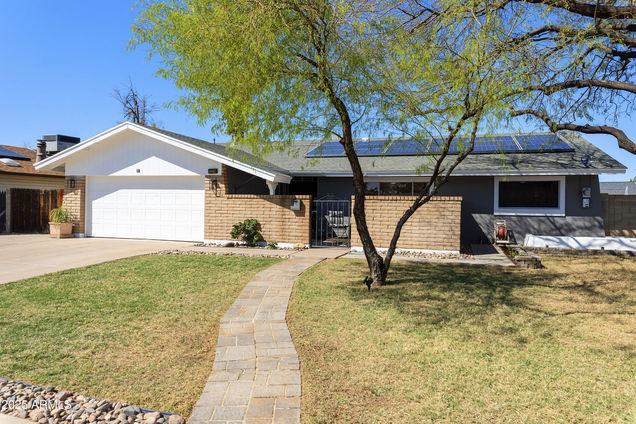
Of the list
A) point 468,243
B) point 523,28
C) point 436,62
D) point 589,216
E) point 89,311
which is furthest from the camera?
point 468,243

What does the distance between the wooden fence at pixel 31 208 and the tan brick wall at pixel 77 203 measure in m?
3.18

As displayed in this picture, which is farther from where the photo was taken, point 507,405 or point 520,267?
point 520,267

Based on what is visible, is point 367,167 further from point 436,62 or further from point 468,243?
point 436,62

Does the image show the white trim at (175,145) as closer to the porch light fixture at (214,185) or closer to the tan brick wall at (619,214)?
the porch light fixture at (214,185)

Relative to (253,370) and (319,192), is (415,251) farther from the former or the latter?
(253,370)

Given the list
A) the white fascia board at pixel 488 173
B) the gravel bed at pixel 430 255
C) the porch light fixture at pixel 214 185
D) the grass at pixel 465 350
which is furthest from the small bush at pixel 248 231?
the grass at pixel 465 350

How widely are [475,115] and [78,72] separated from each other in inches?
677

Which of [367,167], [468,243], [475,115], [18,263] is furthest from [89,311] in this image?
[468,243]

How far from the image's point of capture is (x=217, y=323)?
5.41m

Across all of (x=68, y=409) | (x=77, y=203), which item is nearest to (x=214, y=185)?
(x=77, y=203)

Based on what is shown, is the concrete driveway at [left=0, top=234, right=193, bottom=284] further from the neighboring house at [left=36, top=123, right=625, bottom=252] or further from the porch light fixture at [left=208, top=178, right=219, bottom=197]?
the porch light fixture at [left=208, top=178, right=219, bottom=197]

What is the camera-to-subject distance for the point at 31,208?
1772 cm

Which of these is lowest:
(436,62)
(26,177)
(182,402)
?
(182,402)

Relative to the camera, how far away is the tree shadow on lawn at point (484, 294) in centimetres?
609
